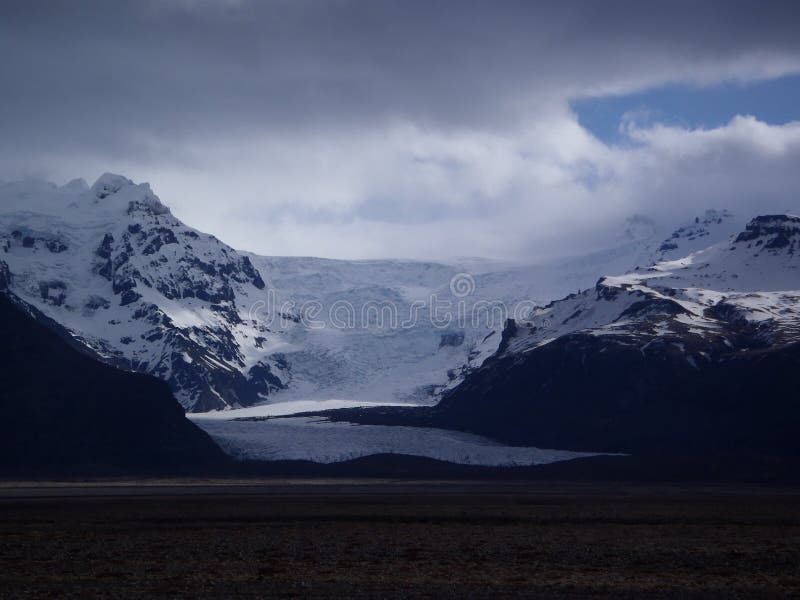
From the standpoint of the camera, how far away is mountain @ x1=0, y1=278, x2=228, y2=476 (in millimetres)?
178250

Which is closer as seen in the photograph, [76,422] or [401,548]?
[401,548]

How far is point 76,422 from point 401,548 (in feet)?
448

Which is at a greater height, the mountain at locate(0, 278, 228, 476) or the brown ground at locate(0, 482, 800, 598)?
the mountain at locate(0, 278, 228, 476)

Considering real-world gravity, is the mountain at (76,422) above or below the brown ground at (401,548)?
above

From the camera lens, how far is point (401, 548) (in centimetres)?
6234

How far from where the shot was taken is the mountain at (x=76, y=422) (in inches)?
7018

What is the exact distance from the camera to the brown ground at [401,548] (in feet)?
159

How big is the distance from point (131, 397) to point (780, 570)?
15856 centimetres

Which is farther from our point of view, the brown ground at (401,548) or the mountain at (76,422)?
the mountain at (76,422)

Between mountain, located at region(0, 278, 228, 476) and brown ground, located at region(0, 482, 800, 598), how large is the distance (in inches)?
2851

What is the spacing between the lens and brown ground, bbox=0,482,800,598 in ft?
159

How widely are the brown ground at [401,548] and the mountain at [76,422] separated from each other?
238 ft

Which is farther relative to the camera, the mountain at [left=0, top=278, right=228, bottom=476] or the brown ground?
the mountain at [left=0, top=278, right=228, bottom=476]

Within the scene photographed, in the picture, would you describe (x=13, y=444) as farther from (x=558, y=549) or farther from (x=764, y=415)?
(x=558, y=549)
